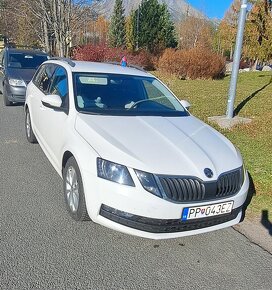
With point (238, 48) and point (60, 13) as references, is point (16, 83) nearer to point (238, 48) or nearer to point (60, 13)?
point (238, 48)

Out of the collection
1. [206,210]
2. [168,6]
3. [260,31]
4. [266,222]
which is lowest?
[266,222]

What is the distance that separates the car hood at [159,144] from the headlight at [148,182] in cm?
4

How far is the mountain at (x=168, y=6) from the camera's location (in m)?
24.7

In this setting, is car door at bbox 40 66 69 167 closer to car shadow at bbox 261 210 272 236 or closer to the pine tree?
car shadow at bbox 261 210 272 236

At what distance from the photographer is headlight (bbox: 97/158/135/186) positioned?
2.81m

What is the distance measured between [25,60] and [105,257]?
8814 mm

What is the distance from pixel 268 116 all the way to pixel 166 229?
21.8 feet

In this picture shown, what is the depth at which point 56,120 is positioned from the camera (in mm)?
4016

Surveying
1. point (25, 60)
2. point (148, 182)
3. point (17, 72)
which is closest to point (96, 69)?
point (148, 182)

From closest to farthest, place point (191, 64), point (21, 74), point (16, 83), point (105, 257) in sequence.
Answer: point (105, 257) → point (16, 83) → point (21, 74) → point (191, 64)

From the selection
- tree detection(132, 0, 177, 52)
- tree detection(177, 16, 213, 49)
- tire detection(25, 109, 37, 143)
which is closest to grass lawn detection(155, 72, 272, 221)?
tire detection(25, 109, 37, 143)

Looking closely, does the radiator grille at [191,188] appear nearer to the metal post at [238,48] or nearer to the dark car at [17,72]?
the metal post at [238,48]

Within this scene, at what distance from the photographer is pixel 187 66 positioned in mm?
19188

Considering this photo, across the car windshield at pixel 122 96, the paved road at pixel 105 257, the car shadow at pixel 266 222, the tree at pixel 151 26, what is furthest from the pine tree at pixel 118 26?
the paved road at pixel 105 257
